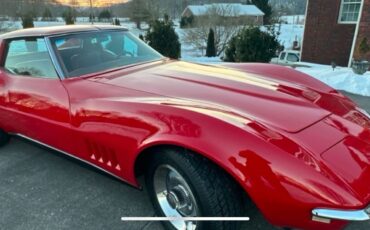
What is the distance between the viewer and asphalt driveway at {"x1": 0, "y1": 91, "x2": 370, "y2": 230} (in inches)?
98.0

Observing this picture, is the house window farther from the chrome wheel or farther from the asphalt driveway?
the chrome wheel

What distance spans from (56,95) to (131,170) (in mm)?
1051

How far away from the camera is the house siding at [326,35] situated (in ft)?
41.9

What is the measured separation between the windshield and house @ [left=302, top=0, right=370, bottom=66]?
10.8 m

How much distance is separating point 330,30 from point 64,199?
13.4m

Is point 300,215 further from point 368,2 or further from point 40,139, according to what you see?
point 368,2

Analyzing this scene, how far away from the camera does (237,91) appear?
2.50 meters

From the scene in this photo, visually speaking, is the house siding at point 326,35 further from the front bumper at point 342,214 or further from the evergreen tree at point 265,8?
the evergreen tree at point 265,8

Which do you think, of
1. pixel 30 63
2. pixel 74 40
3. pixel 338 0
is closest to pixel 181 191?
pixel 74 40

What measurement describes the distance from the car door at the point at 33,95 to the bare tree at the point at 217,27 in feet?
54.9

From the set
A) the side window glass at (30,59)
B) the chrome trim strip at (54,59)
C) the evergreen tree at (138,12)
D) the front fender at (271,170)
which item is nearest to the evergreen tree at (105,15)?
the evergreen tree at (138,12)

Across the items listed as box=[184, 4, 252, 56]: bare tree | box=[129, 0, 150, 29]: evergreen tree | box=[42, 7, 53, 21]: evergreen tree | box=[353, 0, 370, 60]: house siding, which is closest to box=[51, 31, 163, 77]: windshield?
box=[353, 0, 370, 60]: house siding

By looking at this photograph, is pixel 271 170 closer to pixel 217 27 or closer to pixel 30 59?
pixel 30 59

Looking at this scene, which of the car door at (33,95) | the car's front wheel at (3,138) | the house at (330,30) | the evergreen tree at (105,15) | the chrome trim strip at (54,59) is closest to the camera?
the car door at (33,95)
